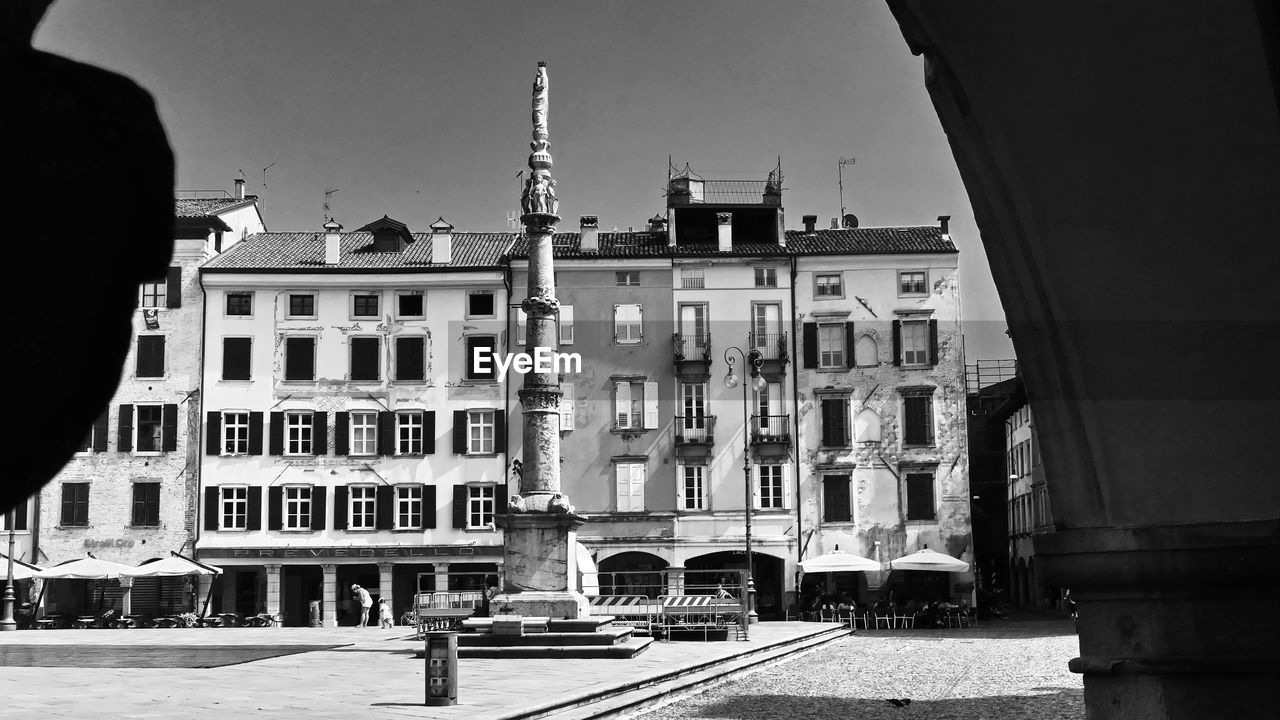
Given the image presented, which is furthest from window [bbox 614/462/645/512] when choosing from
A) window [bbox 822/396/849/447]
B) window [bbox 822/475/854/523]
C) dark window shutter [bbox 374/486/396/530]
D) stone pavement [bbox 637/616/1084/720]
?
stone pavement [bbox 637/616/1084/720]

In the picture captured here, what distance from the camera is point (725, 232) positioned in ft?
162

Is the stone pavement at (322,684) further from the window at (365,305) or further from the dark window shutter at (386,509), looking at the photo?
the window at (365,305)

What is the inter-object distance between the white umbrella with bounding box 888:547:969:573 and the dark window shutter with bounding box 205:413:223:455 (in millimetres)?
23024

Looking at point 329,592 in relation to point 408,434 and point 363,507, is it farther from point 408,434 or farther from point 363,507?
point 408,434

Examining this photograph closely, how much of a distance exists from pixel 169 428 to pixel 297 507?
5070 millimetres

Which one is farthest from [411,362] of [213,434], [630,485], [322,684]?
[322,684]

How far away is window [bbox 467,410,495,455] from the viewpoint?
4725 centimetres

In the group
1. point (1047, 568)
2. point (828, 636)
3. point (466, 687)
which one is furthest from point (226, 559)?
point (1047, 568)

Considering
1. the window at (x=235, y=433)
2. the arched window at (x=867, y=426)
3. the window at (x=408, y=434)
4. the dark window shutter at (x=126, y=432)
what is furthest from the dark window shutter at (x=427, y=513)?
the arched window at (x=867, y=426)

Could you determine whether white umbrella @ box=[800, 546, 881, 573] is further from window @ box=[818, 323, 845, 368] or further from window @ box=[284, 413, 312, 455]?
window @ box=[284, 413, 312, 455]

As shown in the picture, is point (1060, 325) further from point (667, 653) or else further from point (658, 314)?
point (658, 314)

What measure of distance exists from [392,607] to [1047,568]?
43.9m

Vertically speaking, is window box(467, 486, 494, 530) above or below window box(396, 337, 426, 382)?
below

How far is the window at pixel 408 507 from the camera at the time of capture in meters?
46.4
